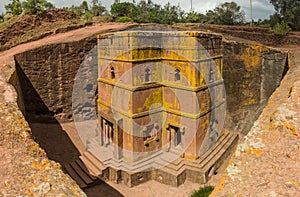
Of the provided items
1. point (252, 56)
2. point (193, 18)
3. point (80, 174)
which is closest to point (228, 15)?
point (193, 18)

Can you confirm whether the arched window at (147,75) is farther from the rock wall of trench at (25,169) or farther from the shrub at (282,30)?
the shrub at (282,30)

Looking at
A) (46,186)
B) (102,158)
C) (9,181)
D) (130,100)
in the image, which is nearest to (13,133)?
(9,181)

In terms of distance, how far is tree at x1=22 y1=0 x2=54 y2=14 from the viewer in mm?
19062

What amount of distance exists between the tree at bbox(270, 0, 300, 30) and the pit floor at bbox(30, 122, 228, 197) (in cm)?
2098

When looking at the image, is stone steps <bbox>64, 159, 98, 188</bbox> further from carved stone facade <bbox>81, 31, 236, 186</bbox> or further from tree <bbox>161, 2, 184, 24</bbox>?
tree <bbox>161, 2, 184, 24</bbox>

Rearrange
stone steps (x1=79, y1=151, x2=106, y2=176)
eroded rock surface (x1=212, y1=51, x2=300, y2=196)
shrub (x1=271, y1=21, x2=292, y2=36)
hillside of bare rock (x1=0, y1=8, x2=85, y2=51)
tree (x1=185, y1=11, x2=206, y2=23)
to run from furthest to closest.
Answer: tree (x1=185, y1=11, x2=206, y2=23) → shrub (x1=271, y1=21, x2=292, y2=36) → hillside of bare rock (x1=0, y1=8, x2=85, y2=51) → stone steps (x1=79, y1=151, x2=106, y2=176) → eroded rock surface (x1=212, y1=51, x2=300, y2=196)

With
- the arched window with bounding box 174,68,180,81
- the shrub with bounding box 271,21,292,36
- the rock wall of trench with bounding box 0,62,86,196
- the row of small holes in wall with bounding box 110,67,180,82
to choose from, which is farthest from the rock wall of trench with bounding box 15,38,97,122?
the shrub with bounding box 271,21,292,36

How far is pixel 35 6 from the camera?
19.6 metres

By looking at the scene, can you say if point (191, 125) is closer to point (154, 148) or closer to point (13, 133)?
point (154, 148)

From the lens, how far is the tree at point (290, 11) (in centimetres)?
2548

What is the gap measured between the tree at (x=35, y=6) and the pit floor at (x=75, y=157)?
10.3 meters

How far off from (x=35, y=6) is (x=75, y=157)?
13.9m

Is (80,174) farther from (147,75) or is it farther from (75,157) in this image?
(147,75)

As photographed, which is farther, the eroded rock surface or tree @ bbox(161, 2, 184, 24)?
tree @ bbox(161, 2, 184, 24)
